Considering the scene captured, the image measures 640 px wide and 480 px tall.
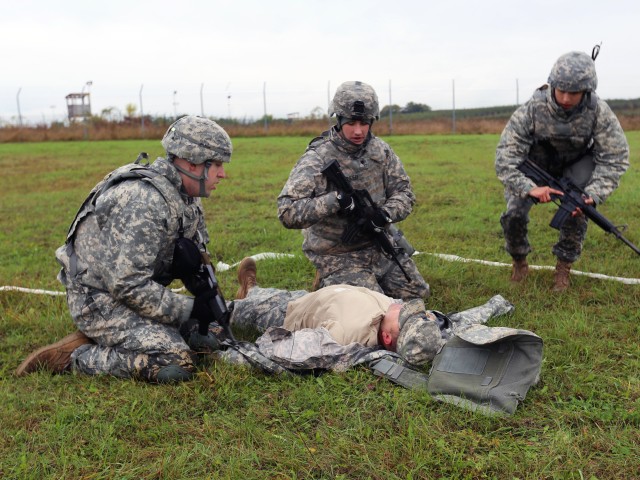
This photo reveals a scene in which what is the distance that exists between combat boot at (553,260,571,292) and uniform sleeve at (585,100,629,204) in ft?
2.02

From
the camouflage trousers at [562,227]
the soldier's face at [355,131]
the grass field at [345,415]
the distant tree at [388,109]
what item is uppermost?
the distant tree at [388,109]

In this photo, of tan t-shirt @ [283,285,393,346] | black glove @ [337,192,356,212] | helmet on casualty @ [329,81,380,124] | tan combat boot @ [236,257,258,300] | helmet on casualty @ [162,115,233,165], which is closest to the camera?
helmet on casualty @ [162,115,233,165]

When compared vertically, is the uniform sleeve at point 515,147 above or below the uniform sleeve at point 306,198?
above

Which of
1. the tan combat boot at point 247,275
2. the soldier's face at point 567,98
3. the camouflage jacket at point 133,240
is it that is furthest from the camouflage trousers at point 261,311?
the soldier's face at point 567,98

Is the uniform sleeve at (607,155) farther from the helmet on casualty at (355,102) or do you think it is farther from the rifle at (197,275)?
the rifle at (197,275)

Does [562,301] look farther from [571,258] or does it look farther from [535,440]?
[535,440]

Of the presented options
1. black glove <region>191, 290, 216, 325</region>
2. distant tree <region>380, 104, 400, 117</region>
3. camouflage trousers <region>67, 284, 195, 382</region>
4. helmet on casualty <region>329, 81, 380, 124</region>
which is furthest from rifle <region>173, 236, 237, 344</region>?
distant tree <region>380, 104, 400, 117</region>

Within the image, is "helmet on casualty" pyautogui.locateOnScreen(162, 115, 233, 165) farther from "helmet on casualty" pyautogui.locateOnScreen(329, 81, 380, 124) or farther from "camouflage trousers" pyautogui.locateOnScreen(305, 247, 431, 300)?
"camouflage trousers" pyautogui.locateOnScreen(305, 247, 431, 300)

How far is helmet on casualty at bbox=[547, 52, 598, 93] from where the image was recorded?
5.24 meters

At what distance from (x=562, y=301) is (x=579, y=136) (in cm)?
142

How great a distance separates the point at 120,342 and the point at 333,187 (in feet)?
7.09

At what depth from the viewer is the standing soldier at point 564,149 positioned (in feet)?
17.6

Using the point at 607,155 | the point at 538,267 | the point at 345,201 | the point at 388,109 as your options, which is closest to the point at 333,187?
the point at 345,201

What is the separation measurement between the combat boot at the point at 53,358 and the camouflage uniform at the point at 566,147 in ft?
12.3
